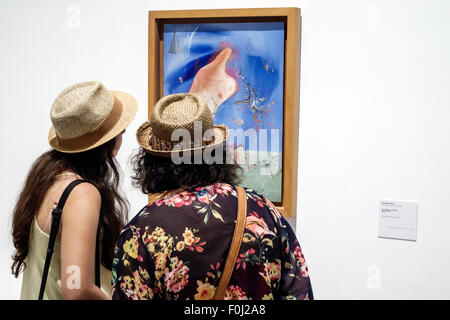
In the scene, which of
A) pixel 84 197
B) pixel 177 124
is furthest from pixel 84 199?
pixel 177 124

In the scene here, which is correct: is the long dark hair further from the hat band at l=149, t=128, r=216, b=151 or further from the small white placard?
the small white placard

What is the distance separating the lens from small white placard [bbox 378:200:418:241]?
4.93ft

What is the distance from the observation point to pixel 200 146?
1.02 meters

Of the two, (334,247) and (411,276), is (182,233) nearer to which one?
(334,247)

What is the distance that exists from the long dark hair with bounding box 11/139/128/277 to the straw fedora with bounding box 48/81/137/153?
0.13ft

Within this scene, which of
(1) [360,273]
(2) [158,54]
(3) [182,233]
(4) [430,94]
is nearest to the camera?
(3) [182,233]

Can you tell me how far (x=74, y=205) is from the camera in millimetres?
1111

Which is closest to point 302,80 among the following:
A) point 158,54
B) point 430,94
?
point 430,94

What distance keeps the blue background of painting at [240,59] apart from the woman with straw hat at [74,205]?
1.42 ft

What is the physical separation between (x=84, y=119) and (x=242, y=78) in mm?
665

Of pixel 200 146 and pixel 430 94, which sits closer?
pixel 200 146

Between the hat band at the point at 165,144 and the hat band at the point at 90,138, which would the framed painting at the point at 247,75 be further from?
the hat band at the point at 165,144
